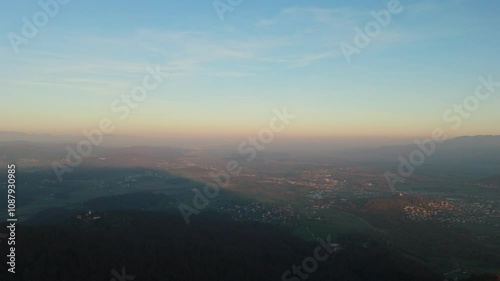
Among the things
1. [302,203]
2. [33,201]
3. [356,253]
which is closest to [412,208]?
[302,203]

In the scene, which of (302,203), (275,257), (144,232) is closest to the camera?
(275,257)

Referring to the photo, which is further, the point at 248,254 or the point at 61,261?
the point at 248,254

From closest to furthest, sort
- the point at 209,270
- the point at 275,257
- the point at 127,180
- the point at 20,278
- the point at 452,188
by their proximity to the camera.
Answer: the point at 20,278
the point at 209,270
the point at 275,257
the point at 452,188
the point at 127,180

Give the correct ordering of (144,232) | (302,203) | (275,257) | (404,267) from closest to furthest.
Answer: (404,267) → (275,257) → (144,232) → (302,203)

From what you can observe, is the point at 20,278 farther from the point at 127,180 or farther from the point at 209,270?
the point at 127,180

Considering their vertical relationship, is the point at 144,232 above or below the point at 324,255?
above

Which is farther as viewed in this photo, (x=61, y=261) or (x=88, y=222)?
(x=88, y=222)

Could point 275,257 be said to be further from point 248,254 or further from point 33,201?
point 33,201

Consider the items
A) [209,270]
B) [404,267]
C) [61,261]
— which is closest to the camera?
[61,261]

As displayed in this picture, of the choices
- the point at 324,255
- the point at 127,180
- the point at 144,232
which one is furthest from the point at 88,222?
the point at 127,180
